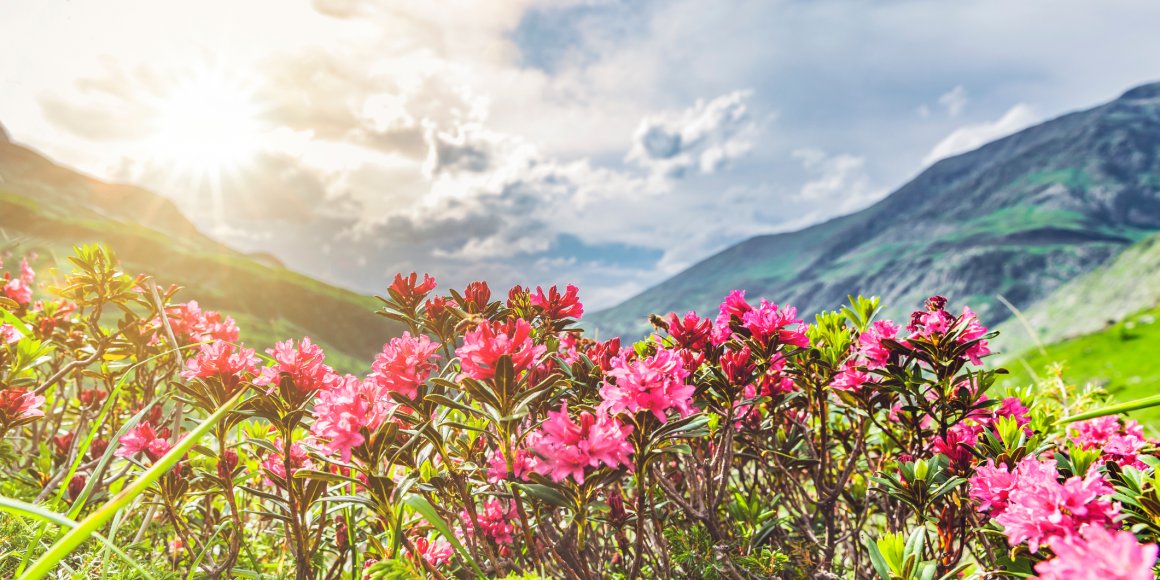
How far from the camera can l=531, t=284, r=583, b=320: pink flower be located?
108 inches

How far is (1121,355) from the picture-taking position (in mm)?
57281

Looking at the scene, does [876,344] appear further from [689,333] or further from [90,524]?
[90,524]

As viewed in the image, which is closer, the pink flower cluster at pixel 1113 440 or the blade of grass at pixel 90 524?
the blade of grass at pixel 90 524

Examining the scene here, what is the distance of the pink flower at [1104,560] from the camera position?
109cm

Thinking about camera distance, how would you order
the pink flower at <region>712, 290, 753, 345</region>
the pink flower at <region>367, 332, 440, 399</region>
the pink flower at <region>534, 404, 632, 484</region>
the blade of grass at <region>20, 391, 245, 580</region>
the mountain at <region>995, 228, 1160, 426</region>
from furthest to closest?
the mountain at <region>995, 228, 1160, 426</region>, the pink flower at <region>712, 290, 753, 345</region>, the pink flower at <region>367, 332, 440, 399</region>, the pink flower at <region>534, 404, 632, 484</region>, the blade of grass at <region>20, 391, 245, 580</region>

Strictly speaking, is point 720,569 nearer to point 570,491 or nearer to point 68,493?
point 570,491

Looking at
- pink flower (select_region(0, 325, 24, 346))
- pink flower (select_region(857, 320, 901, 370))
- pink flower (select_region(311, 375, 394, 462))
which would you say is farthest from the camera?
pink flower (select_region(0, 325, 24, 346))

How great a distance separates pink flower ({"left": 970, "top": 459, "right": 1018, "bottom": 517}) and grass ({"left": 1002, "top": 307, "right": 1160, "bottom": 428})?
57319 mm

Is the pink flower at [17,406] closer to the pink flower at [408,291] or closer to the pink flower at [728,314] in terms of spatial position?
the pink flower at [408,291]

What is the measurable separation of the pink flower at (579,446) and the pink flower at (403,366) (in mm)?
608

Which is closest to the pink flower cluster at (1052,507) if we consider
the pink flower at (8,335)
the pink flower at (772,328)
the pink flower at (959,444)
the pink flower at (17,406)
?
the pink flower at (959,444)

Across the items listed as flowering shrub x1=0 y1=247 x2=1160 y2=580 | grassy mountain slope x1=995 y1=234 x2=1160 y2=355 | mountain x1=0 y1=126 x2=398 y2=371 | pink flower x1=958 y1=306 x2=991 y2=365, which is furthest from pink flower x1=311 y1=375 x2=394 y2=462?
grassy mountain slope x1=995 y1=234 x2=1160 y2=355

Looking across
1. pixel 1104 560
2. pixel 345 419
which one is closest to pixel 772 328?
pixel 1104 560

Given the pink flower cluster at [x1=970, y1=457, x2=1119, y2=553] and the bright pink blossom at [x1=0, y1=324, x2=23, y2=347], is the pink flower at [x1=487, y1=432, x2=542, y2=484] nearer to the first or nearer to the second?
the pink flower cluster at [x1=970, y1=457, x2=1119, y2=553]
